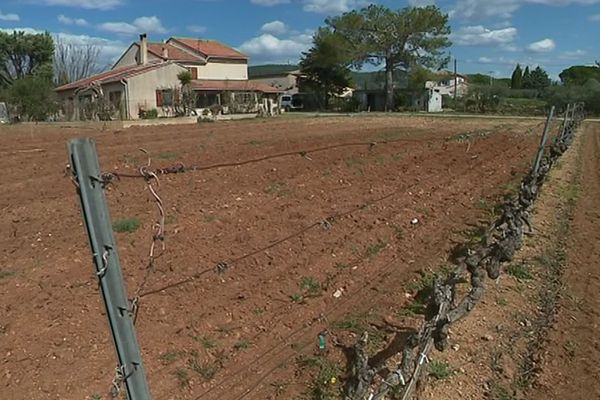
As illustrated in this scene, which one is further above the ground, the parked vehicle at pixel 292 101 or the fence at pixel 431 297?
the parked vehicle at pixel 292 101

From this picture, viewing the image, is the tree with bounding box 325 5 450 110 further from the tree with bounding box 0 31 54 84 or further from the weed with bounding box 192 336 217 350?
the weed with bounding box 192 336 217 350

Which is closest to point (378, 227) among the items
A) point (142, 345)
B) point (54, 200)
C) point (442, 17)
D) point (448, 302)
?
point (448, 302)

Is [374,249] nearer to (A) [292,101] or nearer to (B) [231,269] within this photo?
(B) [231,269]

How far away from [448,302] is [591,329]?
133 cm

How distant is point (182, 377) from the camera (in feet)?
12.4

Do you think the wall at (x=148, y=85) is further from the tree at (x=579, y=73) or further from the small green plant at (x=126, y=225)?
the tree at (x=579, y=73)

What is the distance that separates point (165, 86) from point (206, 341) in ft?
126

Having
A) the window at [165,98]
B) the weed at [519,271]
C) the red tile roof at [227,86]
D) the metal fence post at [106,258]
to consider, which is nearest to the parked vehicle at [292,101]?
the red tile roof at [227,86]

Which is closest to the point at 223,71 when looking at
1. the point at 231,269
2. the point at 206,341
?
the point at 231,269

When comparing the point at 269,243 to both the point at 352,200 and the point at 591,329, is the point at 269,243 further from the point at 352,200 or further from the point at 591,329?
the point at 591,329

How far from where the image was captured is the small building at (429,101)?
60825 mm

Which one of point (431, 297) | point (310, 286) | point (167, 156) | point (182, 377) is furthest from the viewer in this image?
point (167, 156)

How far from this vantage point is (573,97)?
153 ft

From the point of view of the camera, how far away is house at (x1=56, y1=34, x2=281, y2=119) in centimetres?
3781
